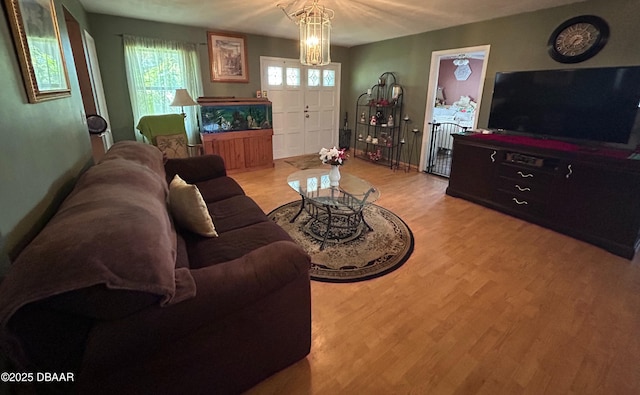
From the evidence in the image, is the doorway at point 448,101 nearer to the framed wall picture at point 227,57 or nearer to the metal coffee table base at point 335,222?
the metal coffee table base at point 335,222

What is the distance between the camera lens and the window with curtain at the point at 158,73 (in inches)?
161

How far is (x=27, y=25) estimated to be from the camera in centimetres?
136

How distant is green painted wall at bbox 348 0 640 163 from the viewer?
2846mm

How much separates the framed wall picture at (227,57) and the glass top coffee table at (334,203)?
2735 mm

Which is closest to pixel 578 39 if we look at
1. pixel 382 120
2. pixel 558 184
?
pixel 558 184

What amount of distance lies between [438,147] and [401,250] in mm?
→ 4081

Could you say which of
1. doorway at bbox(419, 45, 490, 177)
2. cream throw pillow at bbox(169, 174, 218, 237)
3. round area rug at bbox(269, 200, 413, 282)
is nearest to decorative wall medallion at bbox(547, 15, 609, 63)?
doorway at bbox(419, 45, 490, 177)

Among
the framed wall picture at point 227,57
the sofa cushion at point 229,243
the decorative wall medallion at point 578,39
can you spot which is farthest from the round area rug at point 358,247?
the framed wall picture at point 227,57

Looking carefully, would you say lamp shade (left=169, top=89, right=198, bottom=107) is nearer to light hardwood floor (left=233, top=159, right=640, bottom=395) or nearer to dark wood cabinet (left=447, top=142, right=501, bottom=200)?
light hardwood floor (left=233, top=159, right=640, bottom=395)

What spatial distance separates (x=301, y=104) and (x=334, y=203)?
154 inches

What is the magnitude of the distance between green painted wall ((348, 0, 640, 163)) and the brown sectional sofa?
3836 millimetres

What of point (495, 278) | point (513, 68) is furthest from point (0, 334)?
point (513, 68)

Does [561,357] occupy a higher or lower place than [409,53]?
lower

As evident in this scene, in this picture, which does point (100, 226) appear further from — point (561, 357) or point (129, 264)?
point (561, 357)
